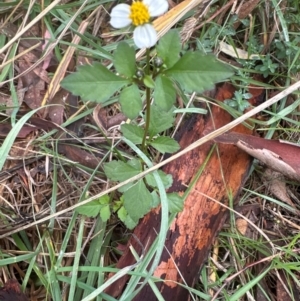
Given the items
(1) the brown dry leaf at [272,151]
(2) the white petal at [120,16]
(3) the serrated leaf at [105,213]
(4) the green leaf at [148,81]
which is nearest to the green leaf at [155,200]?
(3) the serrated leaf at [105,213]

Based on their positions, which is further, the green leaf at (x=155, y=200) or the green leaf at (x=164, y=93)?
the green leaf at (x=155, y=200)

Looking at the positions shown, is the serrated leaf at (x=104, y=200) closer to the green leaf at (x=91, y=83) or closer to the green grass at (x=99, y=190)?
the green grass at (x=99, y=190)

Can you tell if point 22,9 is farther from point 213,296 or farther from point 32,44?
point 213,296

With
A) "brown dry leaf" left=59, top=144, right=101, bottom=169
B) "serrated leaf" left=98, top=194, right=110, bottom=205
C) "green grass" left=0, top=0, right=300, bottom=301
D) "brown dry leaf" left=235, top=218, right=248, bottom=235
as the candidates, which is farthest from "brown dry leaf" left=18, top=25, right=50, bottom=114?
"brown dry leaf" left=235, top=218, right=248, bottom=235

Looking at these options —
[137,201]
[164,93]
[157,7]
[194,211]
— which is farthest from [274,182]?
[157,7]

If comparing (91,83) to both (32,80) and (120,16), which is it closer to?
(120,16)

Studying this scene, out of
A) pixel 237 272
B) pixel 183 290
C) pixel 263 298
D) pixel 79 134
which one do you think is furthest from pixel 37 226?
pixel 263 298
